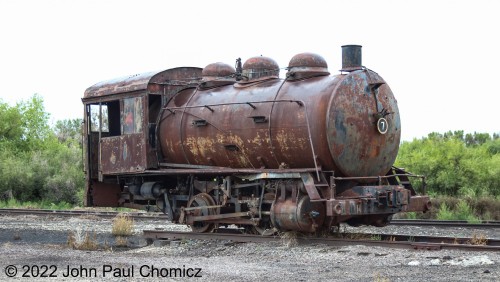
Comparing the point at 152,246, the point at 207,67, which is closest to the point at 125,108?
the point at 207,67

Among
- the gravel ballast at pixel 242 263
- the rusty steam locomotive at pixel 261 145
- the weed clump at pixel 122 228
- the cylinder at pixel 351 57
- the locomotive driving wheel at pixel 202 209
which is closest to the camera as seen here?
the gravel ballast at pixel 242 263

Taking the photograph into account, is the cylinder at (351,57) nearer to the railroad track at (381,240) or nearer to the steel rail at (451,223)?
the railroad track at (381,240)

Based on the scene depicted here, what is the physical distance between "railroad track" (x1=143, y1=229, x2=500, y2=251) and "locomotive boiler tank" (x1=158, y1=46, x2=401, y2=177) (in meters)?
1.29

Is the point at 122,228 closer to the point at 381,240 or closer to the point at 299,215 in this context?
the point at 299,215

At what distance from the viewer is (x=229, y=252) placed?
1244 cm

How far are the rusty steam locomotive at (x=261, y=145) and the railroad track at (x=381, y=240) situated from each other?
1.18 feet

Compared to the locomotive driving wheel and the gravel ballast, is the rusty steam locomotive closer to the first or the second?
the locomotive driving wheel

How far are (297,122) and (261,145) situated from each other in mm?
Answer: 992

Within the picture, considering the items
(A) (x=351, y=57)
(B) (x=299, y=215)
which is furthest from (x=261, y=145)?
(A) (x=351, y=57)

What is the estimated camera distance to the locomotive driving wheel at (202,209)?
14.2m

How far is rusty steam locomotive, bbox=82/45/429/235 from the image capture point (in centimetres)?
1234

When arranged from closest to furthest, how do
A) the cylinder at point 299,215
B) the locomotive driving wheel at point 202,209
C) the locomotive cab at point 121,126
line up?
the cylinder at point 299,215
the locomotive driving wheel at point 202,209
the locomotive cab at point 121,126

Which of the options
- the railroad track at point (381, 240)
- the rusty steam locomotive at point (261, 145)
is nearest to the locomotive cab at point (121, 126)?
the rusty steam locomotive at point (261, 145)

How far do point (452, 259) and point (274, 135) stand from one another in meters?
4.26
